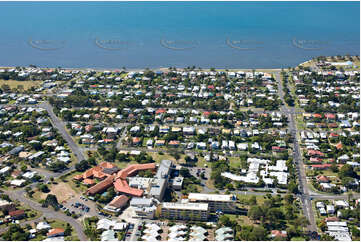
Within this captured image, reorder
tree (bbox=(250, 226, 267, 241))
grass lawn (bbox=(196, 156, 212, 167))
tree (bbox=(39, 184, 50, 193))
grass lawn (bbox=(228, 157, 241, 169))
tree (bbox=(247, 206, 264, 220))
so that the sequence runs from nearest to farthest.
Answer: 1. tree (bbox=(250, 226, 267, 241))
2. tree (bbox=(247, 206, 264, 220))
3. tree (bbox=(39, 184, 50, 193))
4. grass lawn (bbox=(228, 157, 241, 169))
5. grass lawn (bbox=(196, 156, 212, 167))

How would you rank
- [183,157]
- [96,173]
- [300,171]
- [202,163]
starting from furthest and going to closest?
[183,157], [202,163], [300,171], [96,173]

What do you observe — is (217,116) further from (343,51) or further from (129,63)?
(343,51)

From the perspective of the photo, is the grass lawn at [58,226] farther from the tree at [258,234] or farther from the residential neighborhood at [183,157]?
the tree at [258,234]

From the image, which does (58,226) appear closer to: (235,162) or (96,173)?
(96,173)

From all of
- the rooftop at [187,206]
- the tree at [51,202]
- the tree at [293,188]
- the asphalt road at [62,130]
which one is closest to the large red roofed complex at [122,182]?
the tree at [51,202]

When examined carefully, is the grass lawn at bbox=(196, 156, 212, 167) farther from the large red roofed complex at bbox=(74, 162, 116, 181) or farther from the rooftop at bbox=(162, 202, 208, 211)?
the large red roofed complex at bbox=(74, 162, 116, 181)

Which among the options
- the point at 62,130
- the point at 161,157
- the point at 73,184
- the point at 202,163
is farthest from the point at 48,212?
the point at 62,130

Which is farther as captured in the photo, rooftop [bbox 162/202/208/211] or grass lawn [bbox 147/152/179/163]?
grass lawn [bbox 147/152/179/163]

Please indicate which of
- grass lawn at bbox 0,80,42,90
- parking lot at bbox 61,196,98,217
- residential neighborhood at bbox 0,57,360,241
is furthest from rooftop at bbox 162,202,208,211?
grass lawn at bbox 0,80,42,90

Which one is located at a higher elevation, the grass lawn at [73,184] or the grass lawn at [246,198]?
the grass lawn at [246,198]

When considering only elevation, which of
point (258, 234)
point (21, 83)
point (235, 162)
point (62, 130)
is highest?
point (21, 83)

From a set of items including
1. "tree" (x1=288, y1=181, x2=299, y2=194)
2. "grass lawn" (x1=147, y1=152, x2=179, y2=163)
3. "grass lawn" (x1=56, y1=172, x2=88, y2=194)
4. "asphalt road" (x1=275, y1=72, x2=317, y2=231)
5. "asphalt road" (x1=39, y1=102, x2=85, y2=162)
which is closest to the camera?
"asphalt road" (x1=275, y1=72, x2=317, y2=231)

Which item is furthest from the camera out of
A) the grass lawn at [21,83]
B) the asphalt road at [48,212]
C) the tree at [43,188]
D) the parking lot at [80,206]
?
the grass lawn at [21,83]

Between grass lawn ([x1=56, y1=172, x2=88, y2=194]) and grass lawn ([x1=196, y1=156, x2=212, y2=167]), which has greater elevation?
grass lawn ([x1=196, y1=156, x2=212, y2=167])
